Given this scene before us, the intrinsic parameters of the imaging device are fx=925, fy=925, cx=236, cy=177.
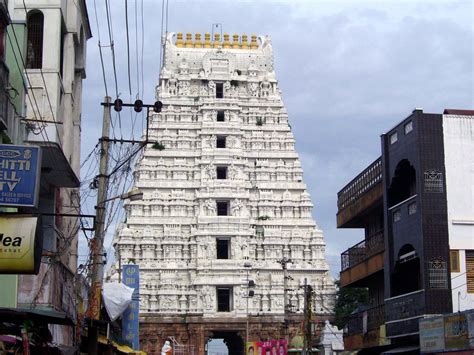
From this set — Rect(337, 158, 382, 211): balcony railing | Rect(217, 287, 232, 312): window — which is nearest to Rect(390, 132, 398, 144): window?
Rect(337, 158, 382, 211): balcony railing

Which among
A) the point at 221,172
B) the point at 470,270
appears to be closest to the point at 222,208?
the point at 221,172

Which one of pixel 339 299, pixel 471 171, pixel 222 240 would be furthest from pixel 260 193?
pixel 471 171

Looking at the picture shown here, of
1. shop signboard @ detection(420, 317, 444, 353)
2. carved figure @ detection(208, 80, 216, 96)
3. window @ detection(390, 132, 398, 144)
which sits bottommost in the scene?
shop signboard @ detection(420, 317, 444, 353)

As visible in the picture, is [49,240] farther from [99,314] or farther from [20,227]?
[20,227]

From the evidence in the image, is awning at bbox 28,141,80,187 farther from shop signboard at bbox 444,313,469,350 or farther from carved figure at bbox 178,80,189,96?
carved figure at bbox 178,80,189,96

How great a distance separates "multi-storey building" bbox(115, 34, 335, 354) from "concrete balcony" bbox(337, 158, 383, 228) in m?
28.6

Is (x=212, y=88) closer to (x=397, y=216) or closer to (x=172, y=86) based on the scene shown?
(x=172, y=86)

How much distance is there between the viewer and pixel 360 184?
4528 cm

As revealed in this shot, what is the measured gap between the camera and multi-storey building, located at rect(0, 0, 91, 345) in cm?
2478

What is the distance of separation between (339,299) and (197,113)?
22.2 meters

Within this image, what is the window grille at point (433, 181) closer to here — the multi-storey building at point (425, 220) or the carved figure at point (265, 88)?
the multi-storey building at point (425, 220)

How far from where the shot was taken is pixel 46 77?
2642cm

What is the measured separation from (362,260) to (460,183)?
980 centimetres

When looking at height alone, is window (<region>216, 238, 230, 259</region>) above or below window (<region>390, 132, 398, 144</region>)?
above
